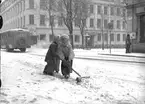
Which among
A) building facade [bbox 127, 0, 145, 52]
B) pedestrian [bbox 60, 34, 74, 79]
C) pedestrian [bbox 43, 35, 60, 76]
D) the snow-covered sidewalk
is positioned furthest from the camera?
building facade [bbox 127, 0, 145, 52]

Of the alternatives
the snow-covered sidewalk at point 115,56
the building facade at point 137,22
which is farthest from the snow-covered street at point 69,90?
the building facade at point 137,22

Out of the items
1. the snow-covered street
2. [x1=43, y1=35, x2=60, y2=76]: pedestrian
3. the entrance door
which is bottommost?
the snow-covered street

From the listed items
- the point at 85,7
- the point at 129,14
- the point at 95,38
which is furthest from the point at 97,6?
the point at 129,14

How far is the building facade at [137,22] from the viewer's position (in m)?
23.4

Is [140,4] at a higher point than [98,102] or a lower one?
higher

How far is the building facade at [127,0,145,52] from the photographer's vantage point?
76.9 ft

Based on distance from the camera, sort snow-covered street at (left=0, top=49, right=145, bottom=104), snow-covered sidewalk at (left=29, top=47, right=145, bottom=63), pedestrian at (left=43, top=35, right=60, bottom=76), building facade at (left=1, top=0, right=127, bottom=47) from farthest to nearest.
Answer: building facade at (left=1, top=0, right=127, bottom=47)
snow-covered sidewalk at (left=29, top=47, right=145, bottom=63)
pedestrian at (left=43, top=35, right=60, bottom=76)
snow-covered street at (left=0, top=49, right=145, bottom=104)

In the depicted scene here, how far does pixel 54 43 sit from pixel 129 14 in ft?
61.1

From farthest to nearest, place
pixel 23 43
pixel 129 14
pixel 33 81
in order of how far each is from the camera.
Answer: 1. pixel 23 43
2. pixel 129 14
3. pixel 33 81

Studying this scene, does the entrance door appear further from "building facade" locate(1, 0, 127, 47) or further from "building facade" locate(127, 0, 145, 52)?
"building facade" locate(1, 0, 127, 47)

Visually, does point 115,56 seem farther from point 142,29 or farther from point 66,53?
point 66,53

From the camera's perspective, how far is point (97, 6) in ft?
196

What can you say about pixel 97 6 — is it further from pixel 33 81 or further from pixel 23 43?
pixel 33 81

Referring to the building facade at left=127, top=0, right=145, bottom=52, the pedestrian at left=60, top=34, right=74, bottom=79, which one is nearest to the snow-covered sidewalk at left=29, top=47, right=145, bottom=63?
the building facade at left=127, top=0, right=145, bottom=52
